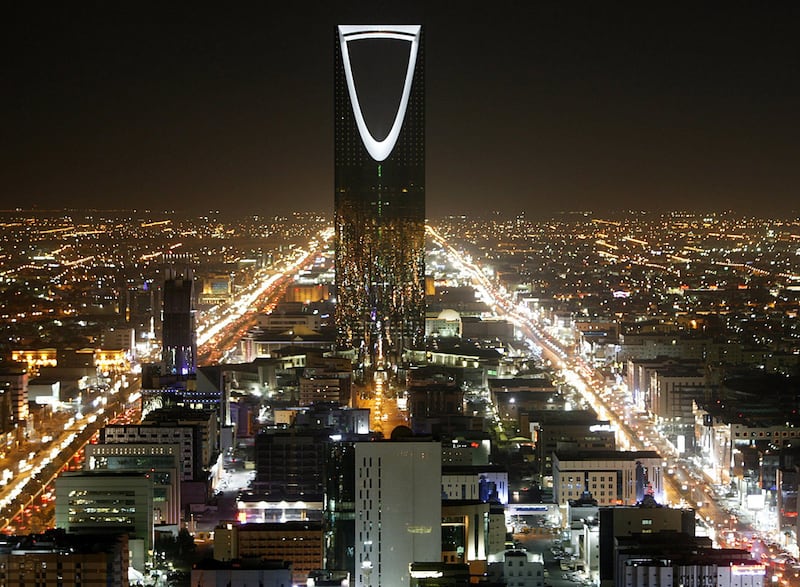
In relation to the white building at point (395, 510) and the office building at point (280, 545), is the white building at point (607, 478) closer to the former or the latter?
the office building at point (280, 545)

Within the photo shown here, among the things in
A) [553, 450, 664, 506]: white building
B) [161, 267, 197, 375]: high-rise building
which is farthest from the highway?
A: [161, 267, 197, 375]: high-rise building

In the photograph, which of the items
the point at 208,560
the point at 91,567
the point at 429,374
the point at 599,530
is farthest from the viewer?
the point at 429,374

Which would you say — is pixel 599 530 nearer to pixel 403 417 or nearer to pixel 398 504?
pixel 398 504

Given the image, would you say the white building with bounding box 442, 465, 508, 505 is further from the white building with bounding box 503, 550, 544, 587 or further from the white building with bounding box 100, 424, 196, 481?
the white building with bounding box 100, 424, 196, 481

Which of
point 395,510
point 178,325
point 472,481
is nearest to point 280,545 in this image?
point 395,510

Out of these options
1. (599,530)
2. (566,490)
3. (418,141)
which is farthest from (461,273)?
(599,530)

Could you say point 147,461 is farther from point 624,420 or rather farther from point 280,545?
point 624,420
